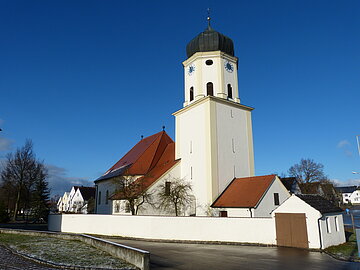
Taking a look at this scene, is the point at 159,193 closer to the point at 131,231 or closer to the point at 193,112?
the point at 131,231

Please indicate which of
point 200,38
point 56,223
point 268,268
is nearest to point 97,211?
point 56,223

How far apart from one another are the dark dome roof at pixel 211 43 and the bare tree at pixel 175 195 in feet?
38.7

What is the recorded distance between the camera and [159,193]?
2550cm

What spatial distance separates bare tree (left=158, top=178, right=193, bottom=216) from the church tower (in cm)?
69

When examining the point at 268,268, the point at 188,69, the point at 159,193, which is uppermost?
the point at 188,69

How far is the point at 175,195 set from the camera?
949 inches

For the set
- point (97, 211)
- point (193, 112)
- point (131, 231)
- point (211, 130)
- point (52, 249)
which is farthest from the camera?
point (97, 211)

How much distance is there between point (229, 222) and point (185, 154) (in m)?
10.2

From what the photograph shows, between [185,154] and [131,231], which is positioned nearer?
[131,231]

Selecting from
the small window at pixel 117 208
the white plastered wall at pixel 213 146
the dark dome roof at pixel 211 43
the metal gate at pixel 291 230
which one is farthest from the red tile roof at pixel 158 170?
the metal gate at pixel 291 230

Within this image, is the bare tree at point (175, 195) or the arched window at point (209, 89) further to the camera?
the arched window at point (209, 89)

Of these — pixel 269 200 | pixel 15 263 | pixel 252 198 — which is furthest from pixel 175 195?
pixel 15 263

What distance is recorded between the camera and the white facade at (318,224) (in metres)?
14.8

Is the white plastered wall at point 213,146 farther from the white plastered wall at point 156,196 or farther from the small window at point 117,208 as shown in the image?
the small window at point 117,208
